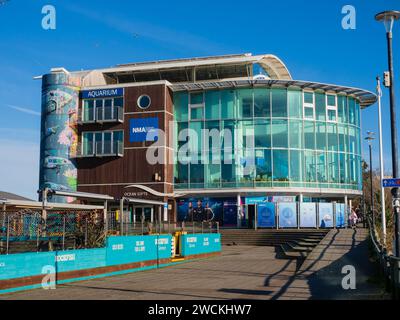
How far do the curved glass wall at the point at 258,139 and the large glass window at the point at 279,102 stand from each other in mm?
62

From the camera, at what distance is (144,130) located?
153ft

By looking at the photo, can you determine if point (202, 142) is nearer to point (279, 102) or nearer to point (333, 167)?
point (279, 102)

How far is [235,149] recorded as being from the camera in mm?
46188

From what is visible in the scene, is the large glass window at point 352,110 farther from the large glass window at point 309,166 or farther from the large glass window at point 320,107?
the large glass window at point 309,166

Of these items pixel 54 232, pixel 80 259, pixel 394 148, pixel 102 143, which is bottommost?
pixel 80 259

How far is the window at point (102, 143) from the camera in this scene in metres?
47.2

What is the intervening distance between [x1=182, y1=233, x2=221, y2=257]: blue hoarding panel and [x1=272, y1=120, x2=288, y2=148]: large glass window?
16.9 m

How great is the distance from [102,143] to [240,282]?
32.9m

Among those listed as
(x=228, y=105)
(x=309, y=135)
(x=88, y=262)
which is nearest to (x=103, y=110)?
(x=228, y=105)

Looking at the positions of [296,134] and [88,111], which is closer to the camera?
[296,134]

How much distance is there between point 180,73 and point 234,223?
15565mm
